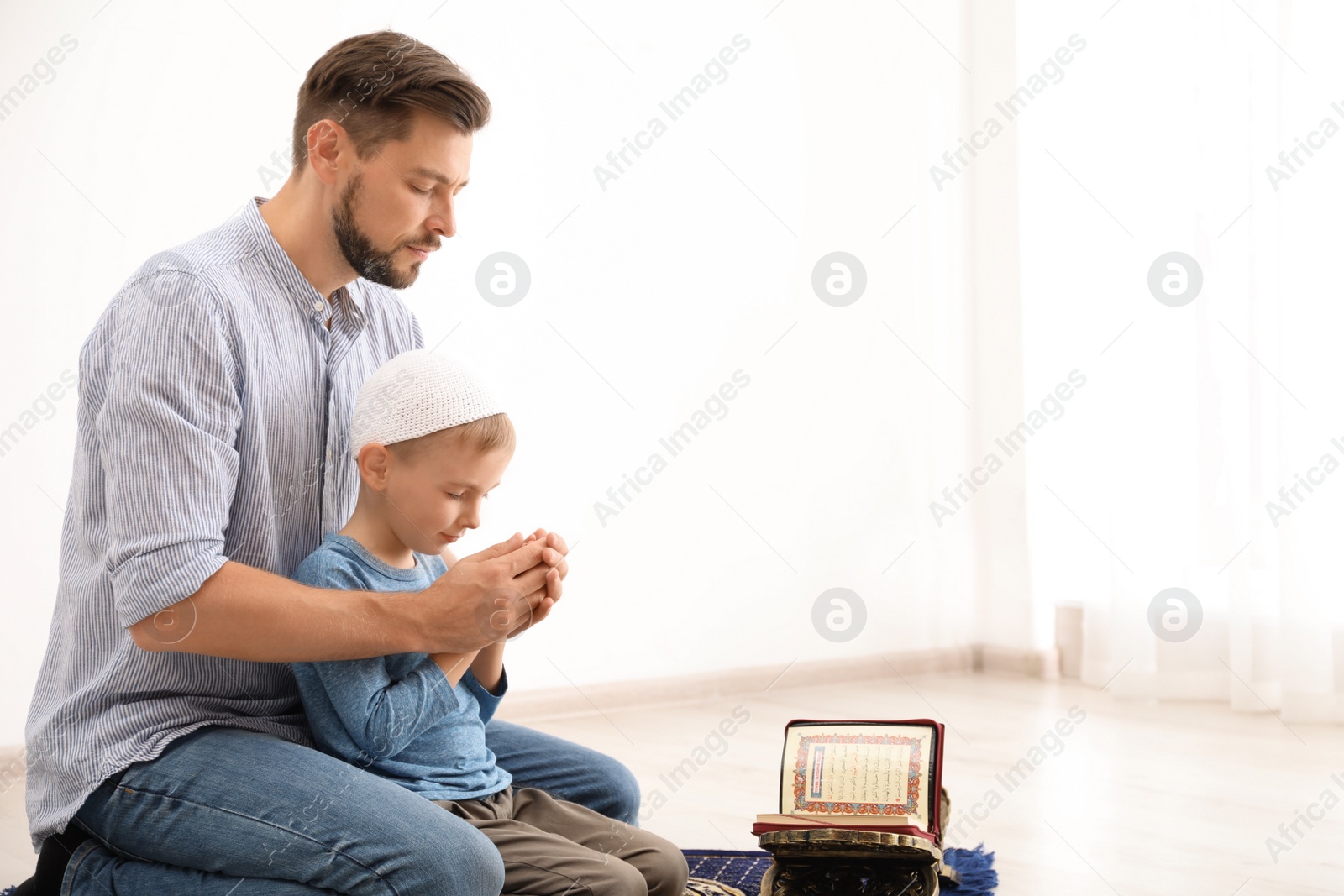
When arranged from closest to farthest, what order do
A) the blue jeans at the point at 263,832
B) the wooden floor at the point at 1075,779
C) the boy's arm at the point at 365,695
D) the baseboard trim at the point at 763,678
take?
the blue jeans at the point at 263,832 → the boy's arm at the point at 365,695 → the wooden floor at the point at 1075,779 → the baseboard trim at the point at 763,678

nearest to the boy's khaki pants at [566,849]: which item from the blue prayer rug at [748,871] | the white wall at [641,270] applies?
the blue prayer rug at [748,871]

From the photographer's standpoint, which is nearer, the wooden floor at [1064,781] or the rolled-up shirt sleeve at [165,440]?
the rolled-up shirt sleeve at [165,440]

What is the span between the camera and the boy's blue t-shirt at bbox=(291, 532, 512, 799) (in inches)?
60.7

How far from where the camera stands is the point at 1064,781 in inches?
114

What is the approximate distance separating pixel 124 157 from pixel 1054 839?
2.55 meters

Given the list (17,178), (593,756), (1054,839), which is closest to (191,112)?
(17,178)

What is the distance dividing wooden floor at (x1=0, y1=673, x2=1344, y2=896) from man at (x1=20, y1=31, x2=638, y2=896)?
1.00 metres

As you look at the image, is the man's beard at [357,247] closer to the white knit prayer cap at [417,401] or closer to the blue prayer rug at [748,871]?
the white knit prayer cap at [417,401]

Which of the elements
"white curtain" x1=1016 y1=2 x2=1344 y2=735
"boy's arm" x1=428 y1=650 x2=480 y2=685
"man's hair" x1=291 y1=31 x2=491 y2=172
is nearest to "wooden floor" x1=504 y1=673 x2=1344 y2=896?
"white curtain" x1=1016 y1=2 x2=1344 y2=735

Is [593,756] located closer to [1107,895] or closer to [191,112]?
[1107,895]

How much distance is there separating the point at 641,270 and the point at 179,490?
256 centimetres

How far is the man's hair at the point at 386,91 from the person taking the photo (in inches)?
65.9

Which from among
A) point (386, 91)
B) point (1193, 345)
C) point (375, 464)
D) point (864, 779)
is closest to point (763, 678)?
point (1193, 345)

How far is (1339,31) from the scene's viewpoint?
3307 mm
